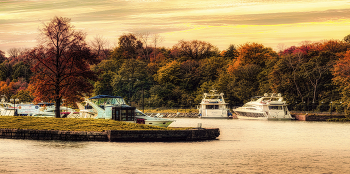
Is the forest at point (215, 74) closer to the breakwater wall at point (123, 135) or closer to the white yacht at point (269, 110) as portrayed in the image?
the white yacht at point (269, 110)

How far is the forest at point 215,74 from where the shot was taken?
97.4m

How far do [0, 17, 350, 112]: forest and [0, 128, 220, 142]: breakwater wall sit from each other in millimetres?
48118

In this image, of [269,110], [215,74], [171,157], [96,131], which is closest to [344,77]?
[269,110]

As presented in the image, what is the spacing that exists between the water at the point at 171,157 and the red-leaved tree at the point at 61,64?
1185 centimetres

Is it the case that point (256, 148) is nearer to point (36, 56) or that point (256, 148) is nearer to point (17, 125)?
point (17, 125)

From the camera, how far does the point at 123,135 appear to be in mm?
35656

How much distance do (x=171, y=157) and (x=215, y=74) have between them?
95.1 m

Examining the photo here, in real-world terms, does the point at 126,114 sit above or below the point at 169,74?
below

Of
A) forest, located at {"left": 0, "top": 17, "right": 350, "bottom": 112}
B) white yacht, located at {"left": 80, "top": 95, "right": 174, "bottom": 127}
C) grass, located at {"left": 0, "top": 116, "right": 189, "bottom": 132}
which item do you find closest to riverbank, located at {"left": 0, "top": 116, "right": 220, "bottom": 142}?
grass, located at {"left": 0, "top": 116, "right": 189, "bottom": 132}

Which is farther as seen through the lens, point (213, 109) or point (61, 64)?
point (213, 109)

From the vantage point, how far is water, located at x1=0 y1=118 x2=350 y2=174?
25.0 meters

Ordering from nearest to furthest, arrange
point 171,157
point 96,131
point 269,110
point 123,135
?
point 171,157, point 123,135, point 96,131, point 269,110

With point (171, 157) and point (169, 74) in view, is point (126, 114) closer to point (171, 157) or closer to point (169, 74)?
point (171, 157)

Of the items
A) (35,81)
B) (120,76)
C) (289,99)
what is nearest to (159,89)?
(120,76)
